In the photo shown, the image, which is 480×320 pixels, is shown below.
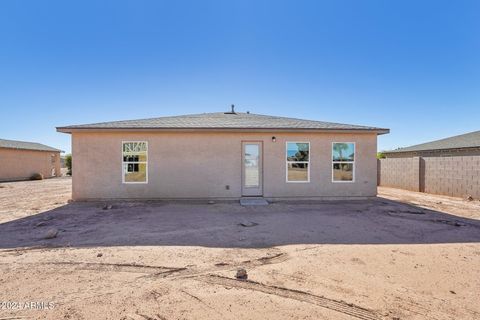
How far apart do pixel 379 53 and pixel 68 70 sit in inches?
673

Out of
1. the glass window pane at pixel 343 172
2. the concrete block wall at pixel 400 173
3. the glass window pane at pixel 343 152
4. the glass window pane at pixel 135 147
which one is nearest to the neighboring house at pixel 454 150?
the concrete block wall at pixel 400 173

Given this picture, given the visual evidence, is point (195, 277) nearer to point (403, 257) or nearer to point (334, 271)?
point (334, 271)

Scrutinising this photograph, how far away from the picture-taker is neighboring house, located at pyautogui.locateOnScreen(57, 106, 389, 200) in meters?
9.69

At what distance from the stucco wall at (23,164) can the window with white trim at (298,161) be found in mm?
23990

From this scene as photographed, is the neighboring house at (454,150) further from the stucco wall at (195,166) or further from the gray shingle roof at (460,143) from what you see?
the stucco wall at (195,166)

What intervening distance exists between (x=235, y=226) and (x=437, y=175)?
41.8 ft

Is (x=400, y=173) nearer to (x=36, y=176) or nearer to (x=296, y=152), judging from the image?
(x=296, y=152)

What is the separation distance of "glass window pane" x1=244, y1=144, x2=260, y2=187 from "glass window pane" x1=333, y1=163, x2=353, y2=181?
11.5ft

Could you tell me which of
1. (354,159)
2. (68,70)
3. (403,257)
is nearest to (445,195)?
(354,159)

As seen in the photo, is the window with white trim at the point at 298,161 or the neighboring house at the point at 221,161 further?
the window with white trim at the point at 298,161

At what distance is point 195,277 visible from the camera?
11.3 feet

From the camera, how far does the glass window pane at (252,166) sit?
10.0 metres

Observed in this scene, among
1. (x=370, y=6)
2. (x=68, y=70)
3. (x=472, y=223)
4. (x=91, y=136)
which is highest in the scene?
(x=370, y=6)

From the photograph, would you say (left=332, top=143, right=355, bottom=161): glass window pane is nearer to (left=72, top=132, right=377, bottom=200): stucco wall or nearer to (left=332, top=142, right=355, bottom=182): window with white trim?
(left=332, top=142, right=355, bottom=182): window with white trim
